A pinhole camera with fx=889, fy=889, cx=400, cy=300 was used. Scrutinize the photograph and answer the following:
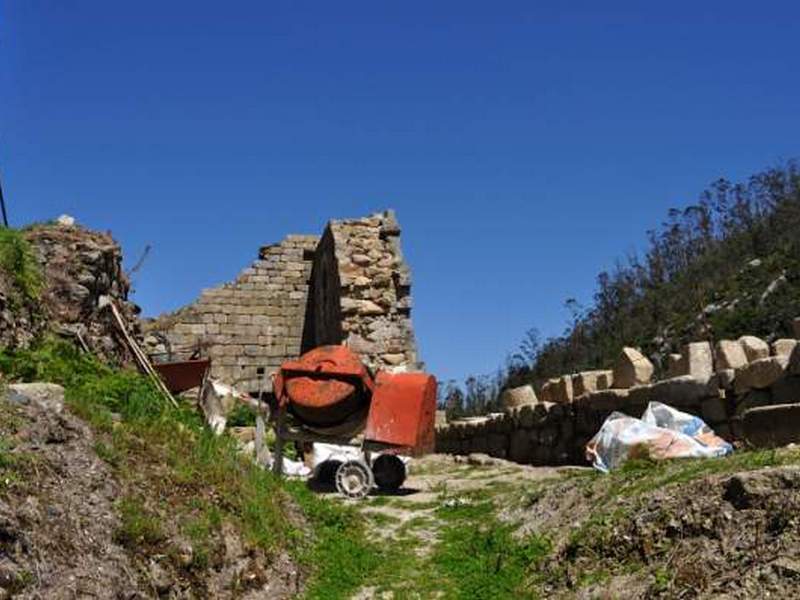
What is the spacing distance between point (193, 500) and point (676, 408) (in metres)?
4.88

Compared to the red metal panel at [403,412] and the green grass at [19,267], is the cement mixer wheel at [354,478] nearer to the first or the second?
the red metal panel at [403,412]

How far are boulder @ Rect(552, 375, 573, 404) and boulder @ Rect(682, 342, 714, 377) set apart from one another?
6.74ft

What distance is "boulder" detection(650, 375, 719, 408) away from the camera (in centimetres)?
823

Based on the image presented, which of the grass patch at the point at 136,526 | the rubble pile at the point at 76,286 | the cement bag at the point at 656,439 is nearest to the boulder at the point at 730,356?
the cement bag at the point at 656,439

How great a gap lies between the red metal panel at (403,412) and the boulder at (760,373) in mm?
3065

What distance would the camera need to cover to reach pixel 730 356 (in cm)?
827

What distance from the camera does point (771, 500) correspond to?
4.80 metres

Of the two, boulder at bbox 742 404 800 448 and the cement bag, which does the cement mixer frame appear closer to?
the cement bag

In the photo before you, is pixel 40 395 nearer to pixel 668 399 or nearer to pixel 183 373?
pixel 668 399

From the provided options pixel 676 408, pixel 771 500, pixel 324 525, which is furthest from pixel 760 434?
pixel 324 525

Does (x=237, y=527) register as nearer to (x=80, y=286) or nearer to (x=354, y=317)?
(x=80, y=286)

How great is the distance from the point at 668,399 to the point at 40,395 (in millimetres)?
5743

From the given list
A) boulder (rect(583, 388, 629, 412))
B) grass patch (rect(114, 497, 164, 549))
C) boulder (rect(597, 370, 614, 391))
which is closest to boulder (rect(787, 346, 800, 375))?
boulder (rect(583, 388, 629, 412))

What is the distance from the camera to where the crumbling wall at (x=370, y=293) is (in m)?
15.0
